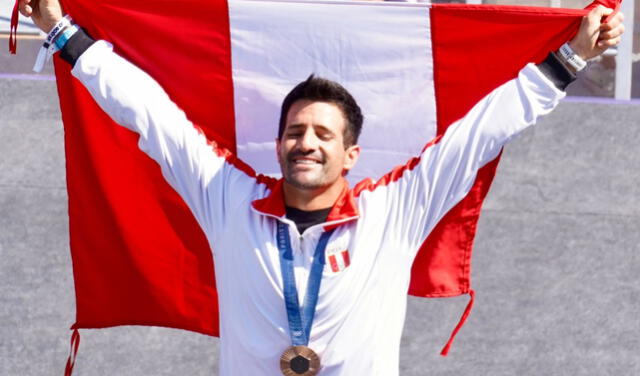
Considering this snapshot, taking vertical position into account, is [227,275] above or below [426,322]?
above

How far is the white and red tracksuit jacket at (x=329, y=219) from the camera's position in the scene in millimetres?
4027

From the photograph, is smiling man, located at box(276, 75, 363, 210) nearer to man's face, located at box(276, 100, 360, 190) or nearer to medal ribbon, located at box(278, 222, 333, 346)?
man's face, located at box(276, 100, 360, 190)

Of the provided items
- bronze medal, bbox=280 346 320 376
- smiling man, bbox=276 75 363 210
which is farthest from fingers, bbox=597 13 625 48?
bronze medal, bbox=280 346 320 376

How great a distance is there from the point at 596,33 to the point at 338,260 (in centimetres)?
94

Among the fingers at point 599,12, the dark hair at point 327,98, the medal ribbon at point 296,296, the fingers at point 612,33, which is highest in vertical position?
the fingers at point 599,12

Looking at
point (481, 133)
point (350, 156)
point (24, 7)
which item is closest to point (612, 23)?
point (481, 133)

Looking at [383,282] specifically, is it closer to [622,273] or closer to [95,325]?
[95,325]

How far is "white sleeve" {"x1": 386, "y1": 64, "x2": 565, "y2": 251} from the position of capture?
4098 millimetres

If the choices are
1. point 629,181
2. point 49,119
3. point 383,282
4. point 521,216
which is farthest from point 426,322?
point 383,282

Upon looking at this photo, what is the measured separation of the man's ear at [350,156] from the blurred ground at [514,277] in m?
2.07

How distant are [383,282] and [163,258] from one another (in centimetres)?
91

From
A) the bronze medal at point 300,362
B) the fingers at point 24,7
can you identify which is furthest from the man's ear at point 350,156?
the fingers at point 24,7

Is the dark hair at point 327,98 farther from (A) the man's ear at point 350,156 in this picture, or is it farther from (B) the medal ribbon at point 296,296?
(B) the medal ribbon at point 296,296

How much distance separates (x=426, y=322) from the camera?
20.3 ft
